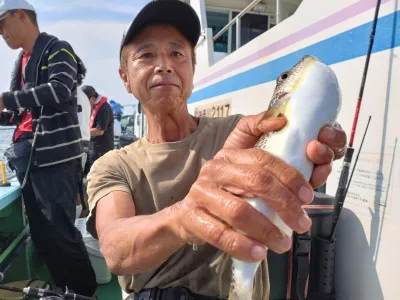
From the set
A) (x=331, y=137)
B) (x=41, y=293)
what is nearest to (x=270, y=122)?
(x=331, y=137)

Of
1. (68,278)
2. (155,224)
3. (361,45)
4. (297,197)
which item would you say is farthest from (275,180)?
(68,278)

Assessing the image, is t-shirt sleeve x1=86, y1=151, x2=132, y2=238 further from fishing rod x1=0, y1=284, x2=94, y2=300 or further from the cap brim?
the cap brim

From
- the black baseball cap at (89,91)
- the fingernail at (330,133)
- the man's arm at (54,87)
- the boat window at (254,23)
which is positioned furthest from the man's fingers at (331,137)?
the black baseball cap at (89,91)

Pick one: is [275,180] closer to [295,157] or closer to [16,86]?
[295,157]

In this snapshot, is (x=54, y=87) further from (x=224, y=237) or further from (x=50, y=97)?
(x=224, y=237)

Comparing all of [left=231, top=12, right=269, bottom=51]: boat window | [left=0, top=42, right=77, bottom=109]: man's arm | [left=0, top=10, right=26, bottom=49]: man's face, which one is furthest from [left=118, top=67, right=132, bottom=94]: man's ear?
[left=231, top=12, right=269, bottom=51]: boat window

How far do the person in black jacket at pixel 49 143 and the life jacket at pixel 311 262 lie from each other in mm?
1918

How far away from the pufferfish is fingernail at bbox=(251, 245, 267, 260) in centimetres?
7

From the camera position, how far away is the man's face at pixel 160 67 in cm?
164

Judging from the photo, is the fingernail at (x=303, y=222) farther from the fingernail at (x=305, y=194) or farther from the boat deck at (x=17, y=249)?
the boat deck at (x=17, y=249)

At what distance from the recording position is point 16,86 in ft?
10.3

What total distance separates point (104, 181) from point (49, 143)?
64.9 inches

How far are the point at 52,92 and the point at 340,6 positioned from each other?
6.96 ft

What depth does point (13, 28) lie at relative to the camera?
2.94 m
